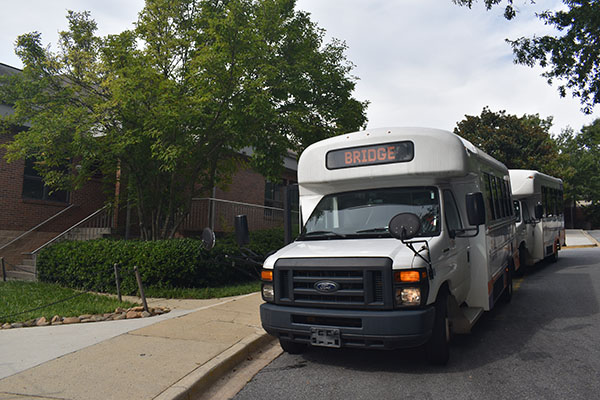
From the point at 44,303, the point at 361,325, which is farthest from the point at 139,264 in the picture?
the point at 361,325

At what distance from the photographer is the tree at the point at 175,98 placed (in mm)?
10414

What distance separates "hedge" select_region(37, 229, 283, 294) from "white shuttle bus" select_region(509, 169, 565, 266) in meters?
7.18

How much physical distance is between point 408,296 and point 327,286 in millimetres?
809

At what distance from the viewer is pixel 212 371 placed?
4828 mm

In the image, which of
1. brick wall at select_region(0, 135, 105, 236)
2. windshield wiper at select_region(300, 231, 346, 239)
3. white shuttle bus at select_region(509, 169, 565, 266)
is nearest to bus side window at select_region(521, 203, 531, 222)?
white shuttle bus at select_region(509, 169, 565, 266)

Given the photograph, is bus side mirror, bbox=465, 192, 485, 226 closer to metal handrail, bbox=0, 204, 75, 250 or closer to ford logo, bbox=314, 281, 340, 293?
→ ford logo, bbox=314, 281, 340, 293

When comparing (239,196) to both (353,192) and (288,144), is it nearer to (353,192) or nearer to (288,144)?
(288,144)

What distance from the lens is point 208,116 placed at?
1037 cm

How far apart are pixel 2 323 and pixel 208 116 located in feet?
18.5

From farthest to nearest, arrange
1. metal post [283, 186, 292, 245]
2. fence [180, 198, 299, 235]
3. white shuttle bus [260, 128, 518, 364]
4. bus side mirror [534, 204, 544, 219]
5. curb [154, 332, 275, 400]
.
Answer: fence [180, 198, 299, 235] < bus side mirror [534, 204, 544, 219] < metal post [283, 186, 292, 245] < white shuttle bus [260, 128, 518, 364] < curb [154, 332, 275, 400]

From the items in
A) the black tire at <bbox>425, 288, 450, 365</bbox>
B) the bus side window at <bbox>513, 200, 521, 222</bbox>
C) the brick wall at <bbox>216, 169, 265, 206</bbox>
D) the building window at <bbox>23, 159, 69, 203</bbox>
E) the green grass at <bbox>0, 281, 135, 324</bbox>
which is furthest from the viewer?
the brick wall at <bbox>216, 169, 265, 206</bbox>

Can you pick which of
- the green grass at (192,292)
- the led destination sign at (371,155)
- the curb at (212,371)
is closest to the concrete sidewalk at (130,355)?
the curb at (212,371)

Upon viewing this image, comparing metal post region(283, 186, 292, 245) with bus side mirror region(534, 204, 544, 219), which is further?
bus side mirror region(534, 204, 544, 219)

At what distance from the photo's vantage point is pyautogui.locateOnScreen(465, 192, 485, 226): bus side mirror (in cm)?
507
